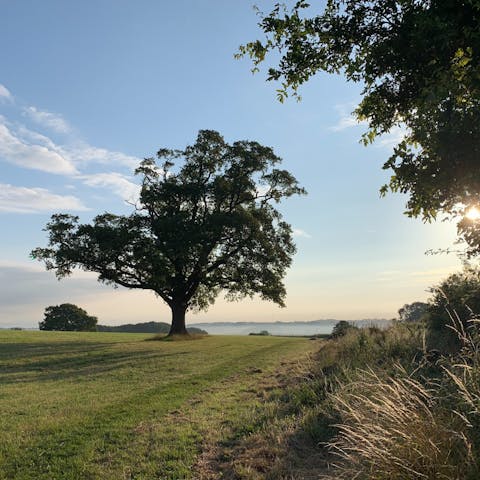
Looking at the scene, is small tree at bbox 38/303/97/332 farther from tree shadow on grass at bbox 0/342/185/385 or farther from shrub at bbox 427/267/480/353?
shrub at bbox 427/267/480/353

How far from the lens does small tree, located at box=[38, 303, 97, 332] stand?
241ft

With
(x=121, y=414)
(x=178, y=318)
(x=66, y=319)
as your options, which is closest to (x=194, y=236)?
(x=178, y=318)

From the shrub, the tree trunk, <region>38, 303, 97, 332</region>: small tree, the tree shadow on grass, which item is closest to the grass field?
the tree shadow on grass

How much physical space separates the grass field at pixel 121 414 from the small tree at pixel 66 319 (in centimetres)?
5739

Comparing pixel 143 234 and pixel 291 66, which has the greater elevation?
pixel 143 234

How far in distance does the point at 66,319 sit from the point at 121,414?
70294 mm

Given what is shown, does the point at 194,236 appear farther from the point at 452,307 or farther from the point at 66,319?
the point at 66,319

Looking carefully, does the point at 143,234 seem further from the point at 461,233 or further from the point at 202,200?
the point at 461,233

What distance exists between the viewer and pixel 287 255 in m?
38.6

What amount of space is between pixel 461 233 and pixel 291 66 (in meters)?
6.99

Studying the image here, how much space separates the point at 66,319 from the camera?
2928 inches

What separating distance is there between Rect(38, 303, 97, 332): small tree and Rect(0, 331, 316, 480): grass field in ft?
188

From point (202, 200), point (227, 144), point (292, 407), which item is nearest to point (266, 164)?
point (227, 144)

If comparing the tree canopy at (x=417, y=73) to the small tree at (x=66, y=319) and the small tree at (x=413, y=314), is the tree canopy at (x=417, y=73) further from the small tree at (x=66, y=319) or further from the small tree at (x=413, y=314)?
the small tree at (x=66, y=319)
